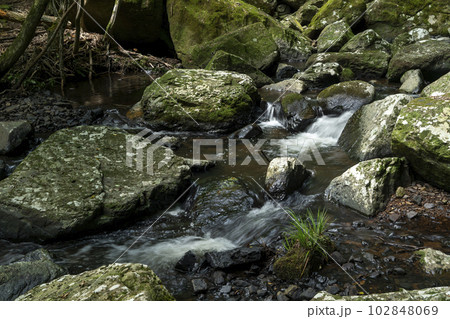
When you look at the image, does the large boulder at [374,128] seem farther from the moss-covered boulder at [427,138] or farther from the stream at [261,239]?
the moss-covered boulder at [427,138]

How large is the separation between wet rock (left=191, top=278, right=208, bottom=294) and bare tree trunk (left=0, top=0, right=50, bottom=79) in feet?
21.1

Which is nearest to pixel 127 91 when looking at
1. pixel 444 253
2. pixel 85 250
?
pixel 85 250

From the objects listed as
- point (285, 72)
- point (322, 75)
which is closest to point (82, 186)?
point (322, 75)

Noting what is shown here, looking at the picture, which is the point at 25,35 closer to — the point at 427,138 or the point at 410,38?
the point at 427,138

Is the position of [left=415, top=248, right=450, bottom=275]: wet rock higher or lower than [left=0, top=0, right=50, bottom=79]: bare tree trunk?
lower

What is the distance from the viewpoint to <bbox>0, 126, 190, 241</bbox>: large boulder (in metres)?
4.15

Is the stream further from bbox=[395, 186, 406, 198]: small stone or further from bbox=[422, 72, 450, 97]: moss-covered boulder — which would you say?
bbox=[422, 72, 450, 97]: moss-covered boulder

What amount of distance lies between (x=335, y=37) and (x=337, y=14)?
8.97ft

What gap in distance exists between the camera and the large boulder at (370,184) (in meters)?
4.30

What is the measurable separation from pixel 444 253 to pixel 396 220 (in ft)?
2.36

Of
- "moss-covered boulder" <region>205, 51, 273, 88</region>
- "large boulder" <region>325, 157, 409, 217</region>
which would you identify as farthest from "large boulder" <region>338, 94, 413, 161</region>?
"moss-covered boulder" <region>205, 51, 273, 88</region>

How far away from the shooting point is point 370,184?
436cm

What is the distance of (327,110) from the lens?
796 centimetres

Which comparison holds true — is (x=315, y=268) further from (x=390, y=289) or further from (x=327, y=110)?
(x=327, y=110)
